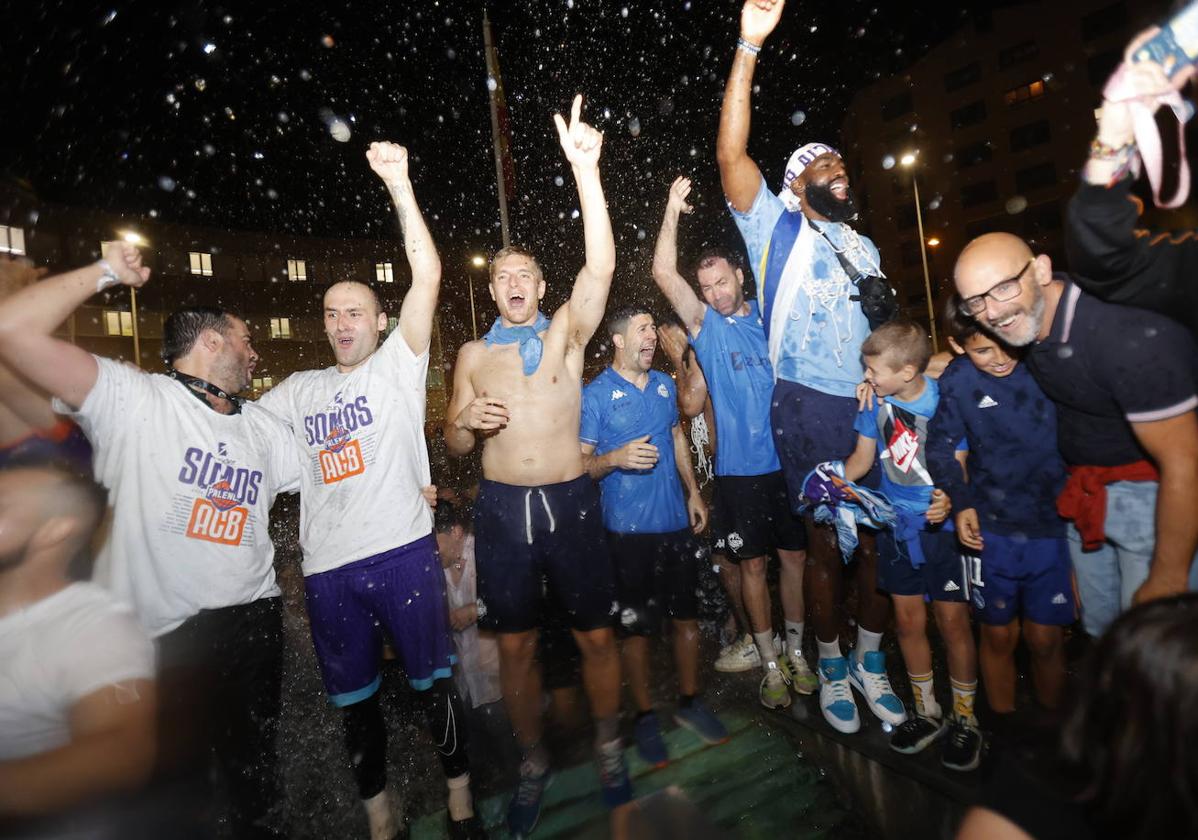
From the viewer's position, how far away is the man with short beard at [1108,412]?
216cm

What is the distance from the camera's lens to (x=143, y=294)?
28.4 m

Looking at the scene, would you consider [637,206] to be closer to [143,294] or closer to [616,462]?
[616,462]

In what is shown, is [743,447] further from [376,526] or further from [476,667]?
[476,667]

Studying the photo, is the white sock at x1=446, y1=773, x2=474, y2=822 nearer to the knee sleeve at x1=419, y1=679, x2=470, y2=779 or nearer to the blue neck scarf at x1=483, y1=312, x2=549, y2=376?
the knee sleeve at x1=419, y1=679, x2=470, y2=779

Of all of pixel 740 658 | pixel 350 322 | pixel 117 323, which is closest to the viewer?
pixel 350 322

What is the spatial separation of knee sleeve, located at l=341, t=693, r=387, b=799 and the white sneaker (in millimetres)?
2413

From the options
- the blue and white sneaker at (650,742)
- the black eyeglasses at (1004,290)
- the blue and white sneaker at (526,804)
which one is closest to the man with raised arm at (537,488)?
the blue and white sneaker at (526,804)

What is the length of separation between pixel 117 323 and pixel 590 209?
112 ft

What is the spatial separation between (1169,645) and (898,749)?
2672mm

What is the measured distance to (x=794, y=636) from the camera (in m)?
3.82

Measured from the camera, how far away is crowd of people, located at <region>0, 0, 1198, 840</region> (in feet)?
7.38

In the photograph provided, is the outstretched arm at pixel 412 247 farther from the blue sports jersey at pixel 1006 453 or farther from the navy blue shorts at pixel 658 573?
the blue sports jersey at pixel 1006 453

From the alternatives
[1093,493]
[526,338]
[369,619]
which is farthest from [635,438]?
[1093,493]

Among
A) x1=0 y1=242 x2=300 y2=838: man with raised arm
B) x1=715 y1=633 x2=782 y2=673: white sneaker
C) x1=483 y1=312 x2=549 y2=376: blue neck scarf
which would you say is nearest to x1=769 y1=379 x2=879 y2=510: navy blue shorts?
x1=483 y1=312 x2=549 y2=376: blue neck scarf
